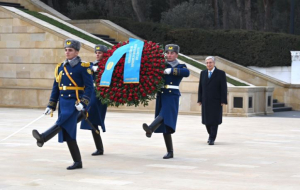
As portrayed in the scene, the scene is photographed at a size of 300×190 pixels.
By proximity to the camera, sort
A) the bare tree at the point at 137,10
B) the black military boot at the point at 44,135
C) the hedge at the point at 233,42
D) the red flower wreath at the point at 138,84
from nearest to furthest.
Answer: the black military boot at the point at 44,135, the red flower wreath at the point at 138,84, the hedge at the point at 233,42, the bare tree at the point at 137,10

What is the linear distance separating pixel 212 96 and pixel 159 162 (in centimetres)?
347

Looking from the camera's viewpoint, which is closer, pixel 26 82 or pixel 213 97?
pixel 213 97

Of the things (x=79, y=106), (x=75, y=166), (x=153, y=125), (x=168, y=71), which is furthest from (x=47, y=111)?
(x=168, y=71)

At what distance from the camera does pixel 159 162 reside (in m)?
10.2

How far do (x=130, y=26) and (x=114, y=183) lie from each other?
2110 cm

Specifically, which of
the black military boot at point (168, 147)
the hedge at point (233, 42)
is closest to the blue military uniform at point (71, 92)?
the black military boot at point (168, 147)

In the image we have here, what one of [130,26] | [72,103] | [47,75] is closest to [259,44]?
[130,26]

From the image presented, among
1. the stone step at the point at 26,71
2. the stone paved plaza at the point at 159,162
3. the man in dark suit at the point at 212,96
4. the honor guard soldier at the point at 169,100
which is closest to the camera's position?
the stone paved plaza at the point at 159,162

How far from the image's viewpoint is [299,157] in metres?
11.1

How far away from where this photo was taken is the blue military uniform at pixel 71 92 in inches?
367

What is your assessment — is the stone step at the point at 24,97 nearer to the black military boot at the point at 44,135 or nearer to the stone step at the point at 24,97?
the stone step at the point at 24,97

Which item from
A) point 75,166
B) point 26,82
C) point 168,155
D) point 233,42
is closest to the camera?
point 75,166

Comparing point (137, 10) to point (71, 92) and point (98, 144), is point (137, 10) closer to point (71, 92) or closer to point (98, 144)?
point (98, 144)

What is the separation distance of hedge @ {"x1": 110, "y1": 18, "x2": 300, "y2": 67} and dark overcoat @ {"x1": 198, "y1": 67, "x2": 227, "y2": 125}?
13.5 metres
